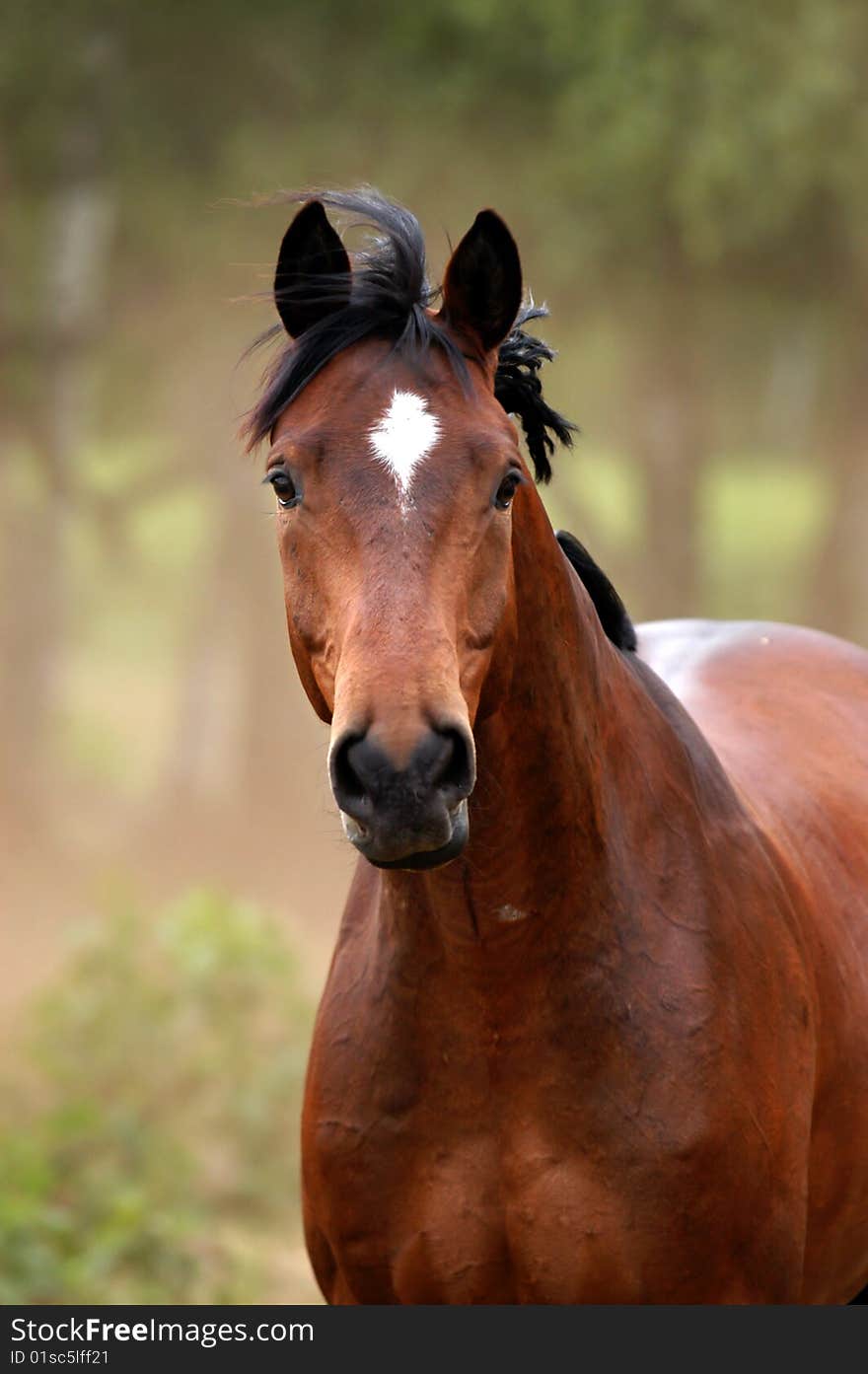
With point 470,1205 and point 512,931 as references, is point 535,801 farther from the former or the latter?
point 470,1205

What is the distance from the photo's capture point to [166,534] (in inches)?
488

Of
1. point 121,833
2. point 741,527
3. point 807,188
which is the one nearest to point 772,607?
point 741,527

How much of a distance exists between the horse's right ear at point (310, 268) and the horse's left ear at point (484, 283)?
16 centimetres

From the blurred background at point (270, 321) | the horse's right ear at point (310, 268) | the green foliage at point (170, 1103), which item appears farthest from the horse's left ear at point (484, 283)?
the blurred background at point (270, 321)

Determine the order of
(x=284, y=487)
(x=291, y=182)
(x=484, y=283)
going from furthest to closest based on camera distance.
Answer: (x=291, y=182)
(x=484, y=283)
(x=284, y=487)

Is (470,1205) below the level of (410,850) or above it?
below

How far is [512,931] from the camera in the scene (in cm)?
260

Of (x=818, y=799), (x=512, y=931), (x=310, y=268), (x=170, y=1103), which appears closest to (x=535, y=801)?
(x=512, y=931)

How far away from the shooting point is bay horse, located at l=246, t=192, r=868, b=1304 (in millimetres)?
2391

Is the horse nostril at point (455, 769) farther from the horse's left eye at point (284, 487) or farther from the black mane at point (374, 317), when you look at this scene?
the black mane at point (374, 317)

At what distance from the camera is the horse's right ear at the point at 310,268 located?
8.48ft

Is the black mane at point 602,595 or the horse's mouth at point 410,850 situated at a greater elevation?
the black mane at point 602,595

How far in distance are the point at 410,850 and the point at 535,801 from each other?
525mm

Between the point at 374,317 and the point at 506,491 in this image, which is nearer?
the point at 506,491
